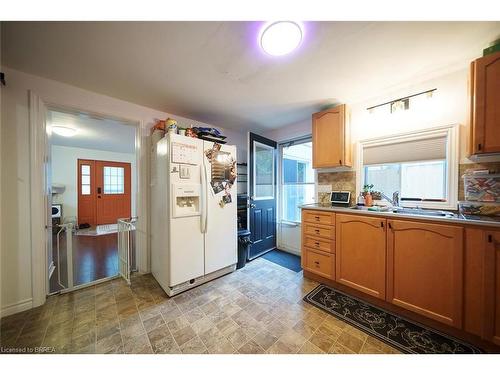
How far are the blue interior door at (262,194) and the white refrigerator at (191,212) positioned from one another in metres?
0.45

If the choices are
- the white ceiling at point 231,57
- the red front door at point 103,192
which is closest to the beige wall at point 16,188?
the white ceiling at point 231,57

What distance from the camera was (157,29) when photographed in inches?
43.8

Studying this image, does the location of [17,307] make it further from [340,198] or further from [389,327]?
[340,198]

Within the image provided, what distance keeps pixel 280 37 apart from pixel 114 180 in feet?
21.2

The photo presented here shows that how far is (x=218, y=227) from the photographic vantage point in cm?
209

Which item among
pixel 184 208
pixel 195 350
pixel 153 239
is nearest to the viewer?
pixel 195 350

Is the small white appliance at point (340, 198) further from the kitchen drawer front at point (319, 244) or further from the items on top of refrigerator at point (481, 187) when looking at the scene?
the items on top of refrigerator at point (481, 187)

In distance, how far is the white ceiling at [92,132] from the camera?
270 centimetres

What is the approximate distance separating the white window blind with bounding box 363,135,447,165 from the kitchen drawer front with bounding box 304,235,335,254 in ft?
3.66
